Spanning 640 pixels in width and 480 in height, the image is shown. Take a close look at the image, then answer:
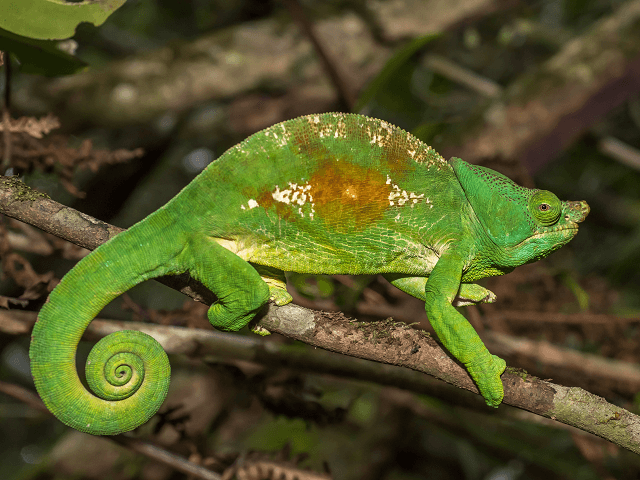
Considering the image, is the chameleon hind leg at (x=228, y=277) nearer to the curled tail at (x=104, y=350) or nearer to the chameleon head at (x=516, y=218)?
the curled tail at (x=104, y=350)

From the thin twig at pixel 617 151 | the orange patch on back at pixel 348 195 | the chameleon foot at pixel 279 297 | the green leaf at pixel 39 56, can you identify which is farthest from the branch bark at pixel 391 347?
the thin twig at pixel 617 151

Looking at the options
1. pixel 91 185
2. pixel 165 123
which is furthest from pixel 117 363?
pixel 165 123

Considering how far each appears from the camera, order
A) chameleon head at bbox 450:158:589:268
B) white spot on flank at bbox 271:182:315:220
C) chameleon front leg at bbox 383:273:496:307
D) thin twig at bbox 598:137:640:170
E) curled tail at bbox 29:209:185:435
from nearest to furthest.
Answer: curled tail at bbox 29:209:185:435 < white spot on flank at bbox 271:182:315:220 < chameleon head at bbox 450:158:589:268 < chameleon front leg at bbox 383:273:496:307 < thin twig at bbox 598:137:640:170

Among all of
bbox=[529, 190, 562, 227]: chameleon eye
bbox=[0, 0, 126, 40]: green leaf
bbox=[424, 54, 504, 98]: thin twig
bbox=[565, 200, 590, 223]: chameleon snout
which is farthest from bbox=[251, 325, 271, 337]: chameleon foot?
bbox=[424, 54, 504, 98]: thin twig

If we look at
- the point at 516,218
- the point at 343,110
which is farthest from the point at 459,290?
the point at 343,110

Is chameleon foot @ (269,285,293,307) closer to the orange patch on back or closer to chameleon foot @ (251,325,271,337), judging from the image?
chameleon foot @ (251,325,271,337)

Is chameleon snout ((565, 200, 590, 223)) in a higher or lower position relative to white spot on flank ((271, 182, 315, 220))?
higher
